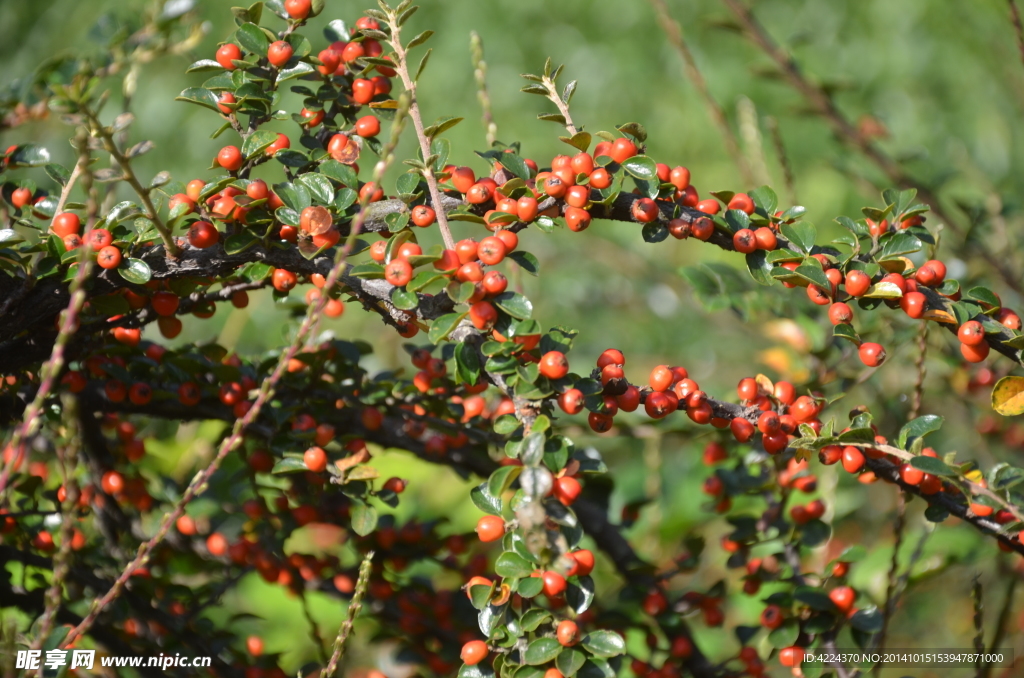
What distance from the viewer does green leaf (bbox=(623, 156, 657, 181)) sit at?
1021 mm

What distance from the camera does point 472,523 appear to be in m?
2.48

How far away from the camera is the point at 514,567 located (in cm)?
89

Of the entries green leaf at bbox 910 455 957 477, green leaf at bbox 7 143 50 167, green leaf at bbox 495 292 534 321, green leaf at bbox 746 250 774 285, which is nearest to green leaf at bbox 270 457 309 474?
green leaf at bbox 495 292 534 321

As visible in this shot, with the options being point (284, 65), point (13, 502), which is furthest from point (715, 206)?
point (13, 502)

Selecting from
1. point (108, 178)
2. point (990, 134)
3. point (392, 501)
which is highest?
point (108, 178)

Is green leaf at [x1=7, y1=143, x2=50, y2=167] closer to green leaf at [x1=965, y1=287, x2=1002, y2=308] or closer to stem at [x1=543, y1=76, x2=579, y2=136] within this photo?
stem at [x1=543, y1=76, x2=579, y2=136]

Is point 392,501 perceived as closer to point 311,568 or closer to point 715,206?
point 311,568

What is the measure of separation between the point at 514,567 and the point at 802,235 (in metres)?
0.56

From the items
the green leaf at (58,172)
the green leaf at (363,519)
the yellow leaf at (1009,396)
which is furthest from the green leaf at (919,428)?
the green leaf at (58,172)

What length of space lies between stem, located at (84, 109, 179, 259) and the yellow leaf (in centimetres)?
101

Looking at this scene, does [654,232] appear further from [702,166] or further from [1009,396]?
[702,166]

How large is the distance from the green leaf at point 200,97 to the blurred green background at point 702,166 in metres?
0.91

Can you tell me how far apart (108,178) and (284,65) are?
0.99ft

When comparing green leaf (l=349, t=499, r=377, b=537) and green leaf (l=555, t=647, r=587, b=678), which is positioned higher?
green leaf (l=555, t=647, r=587, b=678)
